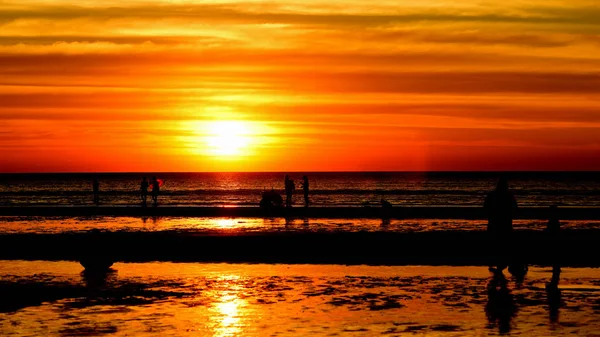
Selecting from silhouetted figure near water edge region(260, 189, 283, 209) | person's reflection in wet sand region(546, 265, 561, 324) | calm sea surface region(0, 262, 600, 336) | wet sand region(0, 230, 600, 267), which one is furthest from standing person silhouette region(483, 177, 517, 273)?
silhouetted figure near water edge region(260, 189, 283, 209)

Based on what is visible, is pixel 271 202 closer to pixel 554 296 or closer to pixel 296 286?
pixel 296 286

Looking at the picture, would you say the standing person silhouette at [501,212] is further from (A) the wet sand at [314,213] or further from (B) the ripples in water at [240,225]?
(A) the wet sand at [314,213]

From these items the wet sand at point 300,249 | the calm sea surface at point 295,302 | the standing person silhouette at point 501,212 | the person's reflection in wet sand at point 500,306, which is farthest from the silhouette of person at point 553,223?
the wet sand at point 300,249

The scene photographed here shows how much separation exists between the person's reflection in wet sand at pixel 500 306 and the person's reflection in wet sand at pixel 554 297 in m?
0.67

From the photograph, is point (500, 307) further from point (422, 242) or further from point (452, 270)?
point (422, 242)

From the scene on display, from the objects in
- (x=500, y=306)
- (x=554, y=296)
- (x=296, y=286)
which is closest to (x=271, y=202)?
(x=296, y=286)

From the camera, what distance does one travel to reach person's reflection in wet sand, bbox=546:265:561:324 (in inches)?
611

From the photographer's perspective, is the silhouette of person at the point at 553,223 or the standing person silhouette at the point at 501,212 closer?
the silhouette of person at the point at 553,223

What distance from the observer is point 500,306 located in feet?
54.1

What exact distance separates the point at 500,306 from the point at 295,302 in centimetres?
397

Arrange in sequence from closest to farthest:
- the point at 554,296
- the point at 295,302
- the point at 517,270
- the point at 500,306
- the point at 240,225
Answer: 1. the point at 500,306
2. the point at 295,302
3. the point at 554,296
4. the point at 517,270
5. the point at 240,225

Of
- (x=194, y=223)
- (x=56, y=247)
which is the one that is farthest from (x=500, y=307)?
(x=194, y=223)

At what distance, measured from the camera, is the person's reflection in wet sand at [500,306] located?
14.7m

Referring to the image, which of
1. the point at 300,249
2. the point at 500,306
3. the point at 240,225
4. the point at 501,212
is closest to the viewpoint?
the point at 500,306
